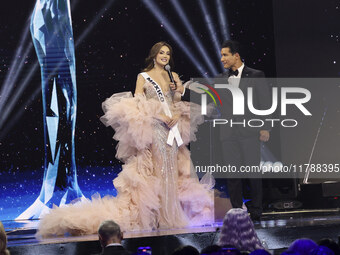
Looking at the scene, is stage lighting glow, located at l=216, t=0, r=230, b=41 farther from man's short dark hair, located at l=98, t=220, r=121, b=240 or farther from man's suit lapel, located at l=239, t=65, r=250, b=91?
man's short dark hair, located at l=98, t=220, r=121, b=240

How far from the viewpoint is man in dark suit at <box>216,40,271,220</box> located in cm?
523

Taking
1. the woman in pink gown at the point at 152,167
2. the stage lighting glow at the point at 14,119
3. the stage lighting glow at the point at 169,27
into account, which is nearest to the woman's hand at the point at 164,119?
the woman in pink gown at the point at 152,167

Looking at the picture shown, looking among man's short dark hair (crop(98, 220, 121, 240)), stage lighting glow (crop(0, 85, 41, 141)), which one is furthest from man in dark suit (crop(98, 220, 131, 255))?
stage lighting glow (crop(0, 85, 41, 141))

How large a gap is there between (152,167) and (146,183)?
0.58 ft

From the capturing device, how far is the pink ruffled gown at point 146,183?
5.21m

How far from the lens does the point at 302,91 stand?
7.23 meters

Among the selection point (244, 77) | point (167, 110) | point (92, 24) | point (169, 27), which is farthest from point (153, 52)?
point (92, 24)

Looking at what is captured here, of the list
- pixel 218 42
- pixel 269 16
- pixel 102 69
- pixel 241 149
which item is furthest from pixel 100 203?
pixel 269 16

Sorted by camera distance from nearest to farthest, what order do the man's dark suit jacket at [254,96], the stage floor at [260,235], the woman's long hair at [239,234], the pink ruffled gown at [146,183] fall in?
the woman's long hair at [239,234] < the stage floor at [260,235] < the pink ruffled gown at [146,183] < the man's dark suit jacket at [254,96]

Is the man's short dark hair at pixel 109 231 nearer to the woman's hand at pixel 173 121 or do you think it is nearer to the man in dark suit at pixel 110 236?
the man in dark suit at pixel 110 236

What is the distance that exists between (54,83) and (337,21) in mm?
3545

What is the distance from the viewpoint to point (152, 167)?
5.39m

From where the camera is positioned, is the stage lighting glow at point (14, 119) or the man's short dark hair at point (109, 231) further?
the stage lighting glow at point (14, 119)

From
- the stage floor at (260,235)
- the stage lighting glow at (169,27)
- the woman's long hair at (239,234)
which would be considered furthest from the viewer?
the stage lighting glow at (169,27)
